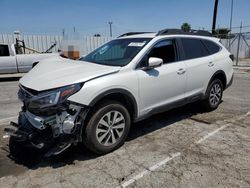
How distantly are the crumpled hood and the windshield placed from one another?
1.06 feet

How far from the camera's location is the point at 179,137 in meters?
4.34

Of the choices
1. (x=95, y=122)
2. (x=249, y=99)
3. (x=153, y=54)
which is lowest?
(x=249, y=99)

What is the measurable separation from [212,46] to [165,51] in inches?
67.2

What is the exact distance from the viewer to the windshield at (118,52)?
13.6ft

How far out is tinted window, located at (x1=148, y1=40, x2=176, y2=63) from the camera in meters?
4.37

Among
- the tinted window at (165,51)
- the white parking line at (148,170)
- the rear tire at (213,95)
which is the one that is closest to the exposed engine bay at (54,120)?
the white parking line at (148,170)

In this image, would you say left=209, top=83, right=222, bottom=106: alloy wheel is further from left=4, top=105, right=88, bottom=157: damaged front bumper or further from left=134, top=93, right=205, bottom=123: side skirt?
left=4, top=105, right=88, bottom=157: damaged front bumper

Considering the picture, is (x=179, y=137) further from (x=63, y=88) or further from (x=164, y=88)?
(x=63, y=88)

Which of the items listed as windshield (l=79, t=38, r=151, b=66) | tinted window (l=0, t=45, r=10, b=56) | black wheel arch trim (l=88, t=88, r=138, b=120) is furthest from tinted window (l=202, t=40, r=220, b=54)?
tinted window (l=0, t=45, r=10, b=56)

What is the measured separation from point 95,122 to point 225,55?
3908mm

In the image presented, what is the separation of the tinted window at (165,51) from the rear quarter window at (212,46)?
122cm

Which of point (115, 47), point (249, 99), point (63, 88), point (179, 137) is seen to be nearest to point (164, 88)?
point (179, 137)

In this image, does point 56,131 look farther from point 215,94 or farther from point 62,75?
point 215,94

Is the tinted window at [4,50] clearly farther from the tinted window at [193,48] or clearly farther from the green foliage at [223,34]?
the green foliage at [223,34]
